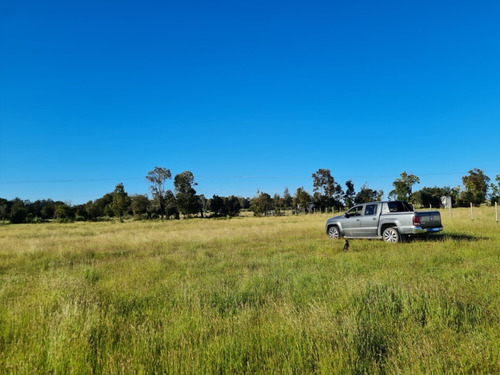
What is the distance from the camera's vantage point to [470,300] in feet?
16.3

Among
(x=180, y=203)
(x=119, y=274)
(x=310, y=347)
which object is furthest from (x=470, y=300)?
(x=180, y=203)

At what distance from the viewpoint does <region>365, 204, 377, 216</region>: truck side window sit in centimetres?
1399

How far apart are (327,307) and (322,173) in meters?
83.3

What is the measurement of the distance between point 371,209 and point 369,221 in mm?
619

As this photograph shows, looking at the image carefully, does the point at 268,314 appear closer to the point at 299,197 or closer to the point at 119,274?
the point at 119,274

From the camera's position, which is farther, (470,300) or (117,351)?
(470,300)

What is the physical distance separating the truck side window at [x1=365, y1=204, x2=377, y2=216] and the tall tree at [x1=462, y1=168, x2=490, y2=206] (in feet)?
250

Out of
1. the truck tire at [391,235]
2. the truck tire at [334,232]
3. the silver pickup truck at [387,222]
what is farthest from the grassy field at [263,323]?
the truck tire at [334,232]

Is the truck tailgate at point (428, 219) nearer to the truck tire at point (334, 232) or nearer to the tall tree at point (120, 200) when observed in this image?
the truck tire at point (334, 232)

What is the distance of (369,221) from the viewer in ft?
46.1

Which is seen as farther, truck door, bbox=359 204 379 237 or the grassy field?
truck door, bbox=359 204 379 237

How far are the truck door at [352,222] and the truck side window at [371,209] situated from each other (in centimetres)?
50

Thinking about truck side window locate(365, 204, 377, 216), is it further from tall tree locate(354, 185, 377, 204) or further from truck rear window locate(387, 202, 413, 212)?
tall tree locate(354, 185, 377, 204)

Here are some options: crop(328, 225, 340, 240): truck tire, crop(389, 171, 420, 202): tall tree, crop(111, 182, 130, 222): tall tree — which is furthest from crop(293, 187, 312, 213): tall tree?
crop(328, 225, 340, 240): truck tire
